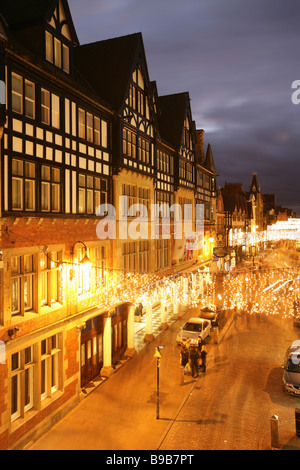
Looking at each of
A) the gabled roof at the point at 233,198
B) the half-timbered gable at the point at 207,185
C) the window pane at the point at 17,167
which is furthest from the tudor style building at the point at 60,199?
the gabled roof at the point at 233,198

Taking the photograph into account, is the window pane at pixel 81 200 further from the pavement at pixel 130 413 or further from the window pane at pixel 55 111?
the pavement at pixel 130 413

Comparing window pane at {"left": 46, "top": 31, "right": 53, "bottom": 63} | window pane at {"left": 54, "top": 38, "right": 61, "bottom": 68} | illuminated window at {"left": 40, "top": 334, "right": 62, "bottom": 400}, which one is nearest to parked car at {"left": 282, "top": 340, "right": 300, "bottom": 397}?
illuminated window at {"left": 40, "top": 334, "right": 62, "bottom": 400}

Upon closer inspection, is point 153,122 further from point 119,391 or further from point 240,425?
point 240,425

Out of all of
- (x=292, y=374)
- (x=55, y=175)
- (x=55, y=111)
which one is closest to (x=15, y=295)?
(x=55, y=175)

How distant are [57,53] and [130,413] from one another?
14504 millimetres

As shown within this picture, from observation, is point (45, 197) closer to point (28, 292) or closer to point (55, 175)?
point (55, 175)

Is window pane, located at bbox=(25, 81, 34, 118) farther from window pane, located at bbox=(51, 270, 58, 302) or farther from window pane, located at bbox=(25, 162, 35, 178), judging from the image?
window pane, located at bbox=(51, 270, 58, 302)

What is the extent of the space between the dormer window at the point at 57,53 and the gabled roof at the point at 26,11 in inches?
24.2

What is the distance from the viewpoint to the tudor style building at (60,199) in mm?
11422

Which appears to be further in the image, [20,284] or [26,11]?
[26,11]

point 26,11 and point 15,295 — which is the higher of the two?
point 26,11

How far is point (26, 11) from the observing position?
13.2 m

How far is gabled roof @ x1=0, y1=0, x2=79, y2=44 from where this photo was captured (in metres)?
12.9

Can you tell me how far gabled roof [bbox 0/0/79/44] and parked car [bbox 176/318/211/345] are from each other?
18.1 m
